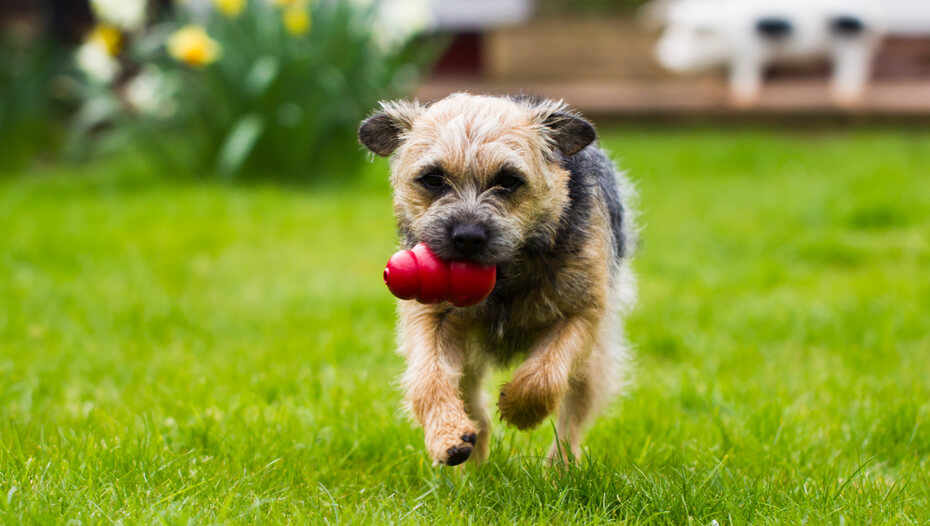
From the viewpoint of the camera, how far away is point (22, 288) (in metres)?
5.94

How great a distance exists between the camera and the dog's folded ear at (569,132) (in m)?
3.25

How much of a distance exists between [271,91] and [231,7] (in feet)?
2.75

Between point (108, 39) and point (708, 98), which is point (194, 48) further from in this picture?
point (708, 98)

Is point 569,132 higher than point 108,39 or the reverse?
higher

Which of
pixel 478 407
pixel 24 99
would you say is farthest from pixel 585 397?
pixel 24 99

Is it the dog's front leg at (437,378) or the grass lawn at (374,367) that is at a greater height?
the dog's front leg at (437,378)

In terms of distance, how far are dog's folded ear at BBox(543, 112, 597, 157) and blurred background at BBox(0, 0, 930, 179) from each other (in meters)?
3.80

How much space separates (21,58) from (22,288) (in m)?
6.80

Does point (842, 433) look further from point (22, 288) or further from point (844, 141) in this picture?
point (844, 141)

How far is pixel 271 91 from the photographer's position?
8961 millimetres

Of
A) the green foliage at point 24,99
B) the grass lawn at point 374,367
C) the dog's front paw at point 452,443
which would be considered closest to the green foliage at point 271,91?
the grass lawn at point 374,367

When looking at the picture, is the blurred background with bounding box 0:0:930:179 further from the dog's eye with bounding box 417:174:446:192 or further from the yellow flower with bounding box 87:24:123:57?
the dog's eye with bounding box 417:174:446:192

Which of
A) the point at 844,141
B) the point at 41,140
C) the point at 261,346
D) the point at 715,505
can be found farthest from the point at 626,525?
the point at 41,140

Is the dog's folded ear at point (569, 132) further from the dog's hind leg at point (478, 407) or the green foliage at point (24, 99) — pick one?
the green foliage at point (24, 99)
